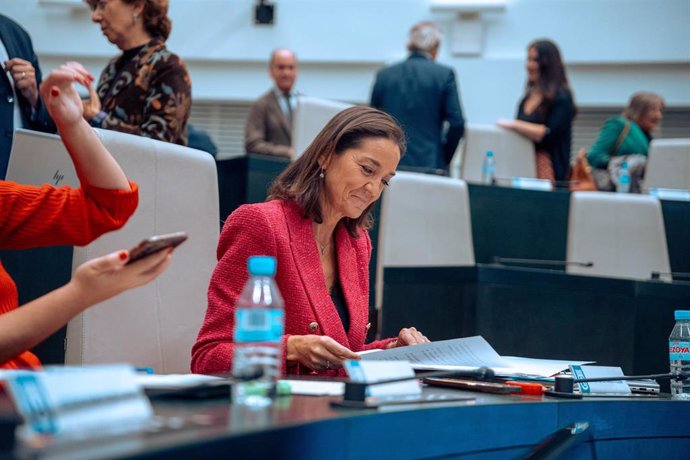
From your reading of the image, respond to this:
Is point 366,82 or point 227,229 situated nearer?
point 227,229

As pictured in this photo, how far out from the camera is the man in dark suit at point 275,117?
6.08 meters

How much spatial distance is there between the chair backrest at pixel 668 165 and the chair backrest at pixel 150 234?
12.7 feet

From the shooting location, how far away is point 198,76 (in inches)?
353

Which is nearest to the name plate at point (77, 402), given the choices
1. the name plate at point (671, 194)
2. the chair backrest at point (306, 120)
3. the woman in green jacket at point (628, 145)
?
the chair backrest at point (306, 120)

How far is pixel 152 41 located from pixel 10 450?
2.50 m

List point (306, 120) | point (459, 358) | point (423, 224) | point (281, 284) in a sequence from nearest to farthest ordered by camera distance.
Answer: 1. point (459, 358)
2. point (281, 284)
3. point (423, 224)
4. point (306, 120)

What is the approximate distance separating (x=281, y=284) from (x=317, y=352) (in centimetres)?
32

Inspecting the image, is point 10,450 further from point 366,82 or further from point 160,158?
point 366,82

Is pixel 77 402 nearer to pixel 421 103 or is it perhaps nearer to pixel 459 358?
pixel 459 358

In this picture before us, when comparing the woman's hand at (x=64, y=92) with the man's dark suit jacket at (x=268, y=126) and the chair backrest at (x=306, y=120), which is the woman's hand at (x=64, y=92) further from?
the man's dark suit jacket at (x=268, y=126)

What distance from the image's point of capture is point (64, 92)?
170cm

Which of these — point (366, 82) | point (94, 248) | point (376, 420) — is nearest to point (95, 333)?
point (94, 248)

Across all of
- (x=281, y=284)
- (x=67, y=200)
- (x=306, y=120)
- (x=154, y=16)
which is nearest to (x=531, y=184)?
(x=306, y=120)

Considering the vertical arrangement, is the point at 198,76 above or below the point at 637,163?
above
